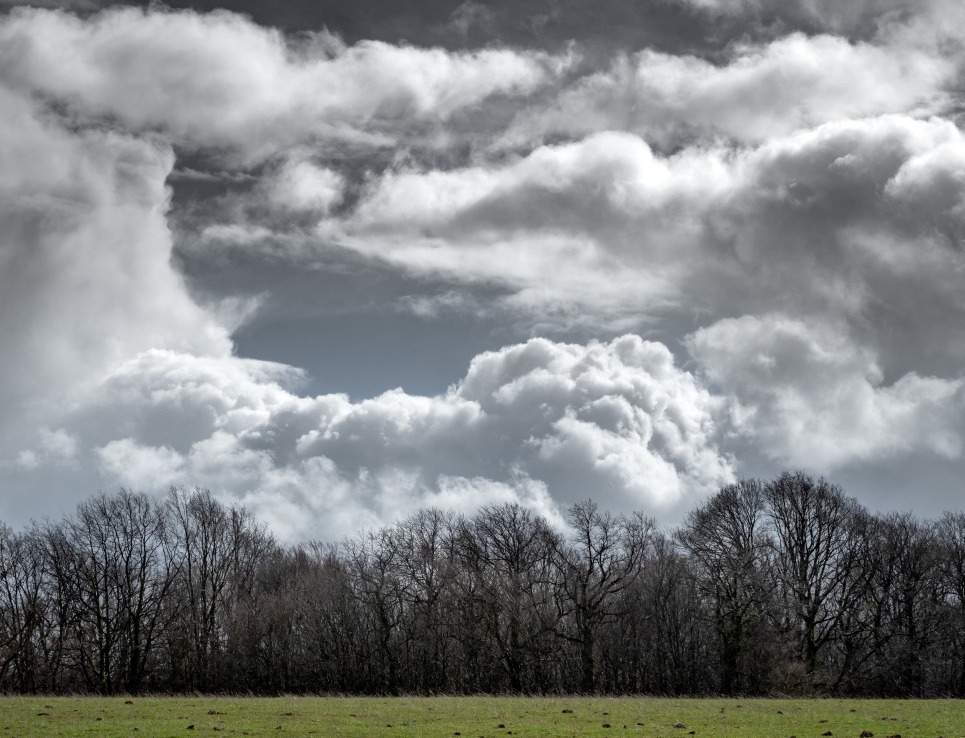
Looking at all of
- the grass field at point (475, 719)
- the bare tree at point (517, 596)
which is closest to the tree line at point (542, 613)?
the bare tree at point (517, 596)

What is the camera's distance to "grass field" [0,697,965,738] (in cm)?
2905

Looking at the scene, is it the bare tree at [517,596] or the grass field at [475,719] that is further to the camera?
the bare tree at [517,596]

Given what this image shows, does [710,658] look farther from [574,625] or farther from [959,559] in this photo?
[959,559]

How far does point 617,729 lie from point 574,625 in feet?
162

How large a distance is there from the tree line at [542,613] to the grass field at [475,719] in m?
27.6

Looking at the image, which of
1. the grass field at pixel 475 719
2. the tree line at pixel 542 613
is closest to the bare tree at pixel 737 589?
the tree line at pixel 542 613

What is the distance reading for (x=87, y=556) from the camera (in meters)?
83.0

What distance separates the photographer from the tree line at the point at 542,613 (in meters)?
72.4

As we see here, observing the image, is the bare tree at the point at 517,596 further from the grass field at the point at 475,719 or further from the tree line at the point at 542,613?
the grass field at the point at 475,719

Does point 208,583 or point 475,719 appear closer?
point 475,719

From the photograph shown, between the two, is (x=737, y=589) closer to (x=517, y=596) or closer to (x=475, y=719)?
(x=517, y=596)

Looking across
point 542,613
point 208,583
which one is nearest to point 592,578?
point 542,613

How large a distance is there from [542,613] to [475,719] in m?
40.7

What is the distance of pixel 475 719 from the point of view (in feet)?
115
